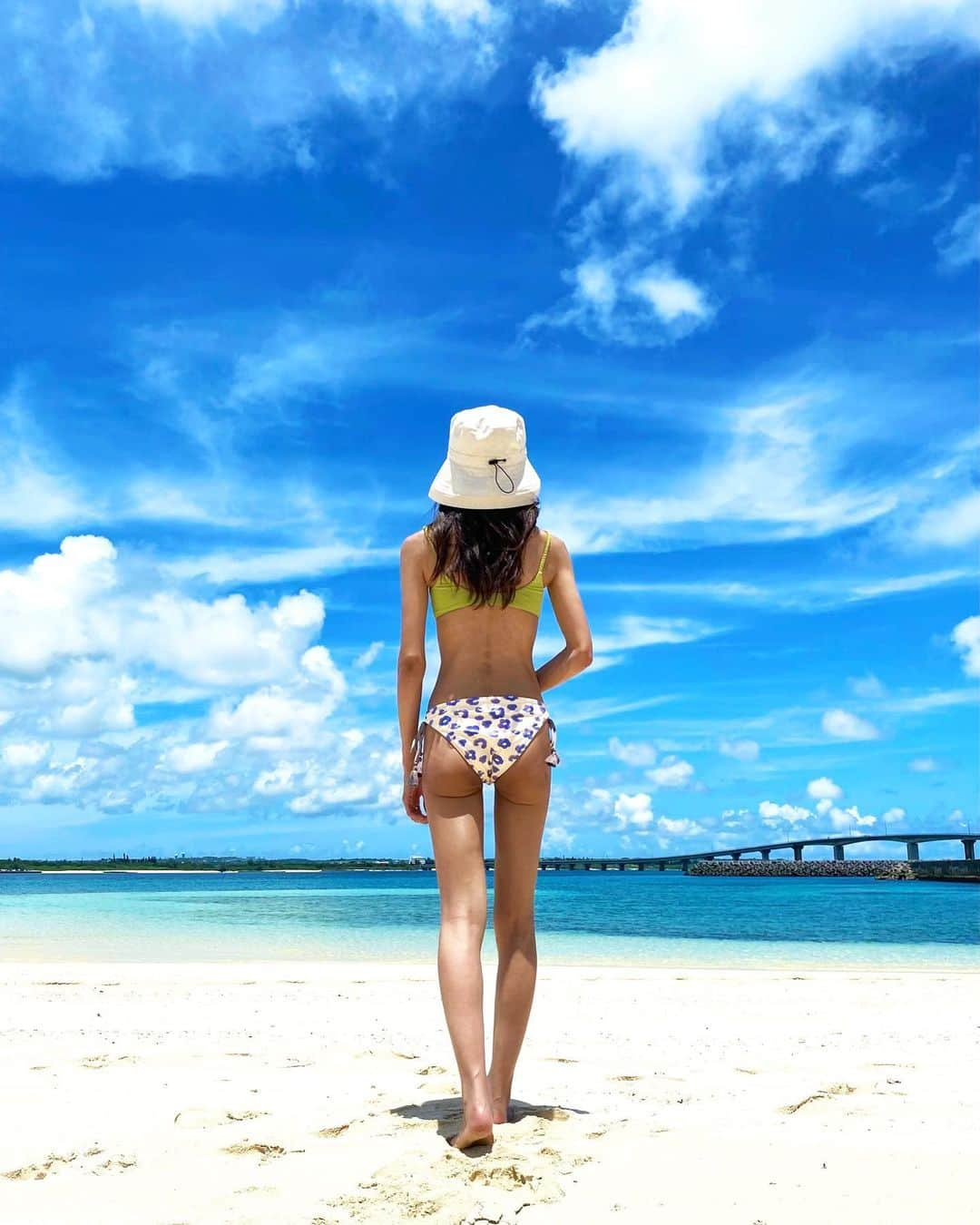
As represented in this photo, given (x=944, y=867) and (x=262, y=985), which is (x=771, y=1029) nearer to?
(x=262, y=985)

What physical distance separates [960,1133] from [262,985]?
7.97 m

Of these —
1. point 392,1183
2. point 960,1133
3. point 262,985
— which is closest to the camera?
point 392,1183

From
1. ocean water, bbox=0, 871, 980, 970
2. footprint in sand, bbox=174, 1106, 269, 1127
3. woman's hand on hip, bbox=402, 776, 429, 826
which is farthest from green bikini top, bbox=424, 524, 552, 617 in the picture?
ocean water, bbox=0, 871, 980, 970

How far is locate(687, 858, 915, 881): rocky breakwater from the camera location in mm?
109375

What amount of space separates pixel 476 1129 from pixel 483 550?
2009 mm

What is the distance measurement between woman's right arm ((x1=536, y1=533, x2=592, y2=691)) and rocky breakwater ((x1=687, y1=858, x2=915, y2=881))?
113038 mm

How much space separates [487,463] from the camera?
3.82 meters

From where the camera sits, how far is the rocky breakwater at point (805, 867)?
359 ft

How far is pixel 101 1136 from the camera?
3.76 m

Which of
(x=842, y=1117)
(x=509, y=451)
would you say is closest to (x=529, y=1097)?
(x=842, y=1117)

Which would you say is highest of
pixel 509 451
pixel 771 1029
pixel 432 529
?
pixel 509 451

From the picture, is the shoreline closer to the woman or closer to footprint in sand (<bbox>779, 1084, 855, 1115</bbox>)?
footprint in sand (<bbox>779, 1084, 855, 1115</bbox>)

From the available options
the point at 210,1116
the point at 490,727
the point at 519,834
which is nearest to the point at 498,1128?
the point at 519,834

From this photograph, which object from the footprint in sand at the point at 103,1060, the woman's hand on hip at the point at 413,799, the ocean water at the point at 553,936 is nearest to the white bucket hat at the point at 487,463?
the woman's hand on hip at the point at 413,799
